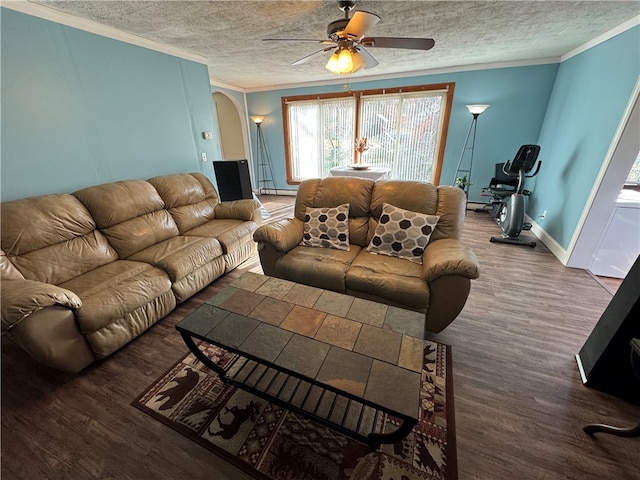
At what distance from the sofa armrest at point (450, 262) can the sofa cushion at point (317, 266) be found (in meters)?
0.58

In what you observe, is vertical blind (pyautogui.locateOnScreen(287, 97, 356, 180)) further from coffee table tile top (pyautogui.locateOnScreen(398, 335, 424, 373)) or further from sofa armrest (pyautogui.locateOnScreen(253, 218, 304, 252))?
coffee table tile top (pyautogui.locateOnScreen(398, 335, 424, 373))

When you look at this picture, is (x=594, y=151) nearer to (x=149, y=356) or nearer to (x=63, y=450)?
(x=149, y=356)

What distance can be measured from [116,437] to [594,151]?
457 cm

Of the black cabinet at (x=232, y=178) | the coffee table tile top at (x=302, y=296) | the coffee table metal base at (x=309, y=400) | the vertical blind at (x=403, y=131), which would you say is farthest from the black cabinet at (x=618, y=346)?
the vertical blind at (x=403, y=131)

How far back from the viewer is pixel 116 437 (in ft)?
4.04

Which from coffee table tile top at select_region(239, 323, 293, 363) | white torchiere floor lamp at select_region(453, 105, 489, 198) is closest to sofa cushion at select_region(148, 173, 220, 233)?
coffee table tile top at select_region(239, 323, 293, 363)

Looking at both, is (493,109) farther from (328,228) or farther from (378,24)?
(328,228)

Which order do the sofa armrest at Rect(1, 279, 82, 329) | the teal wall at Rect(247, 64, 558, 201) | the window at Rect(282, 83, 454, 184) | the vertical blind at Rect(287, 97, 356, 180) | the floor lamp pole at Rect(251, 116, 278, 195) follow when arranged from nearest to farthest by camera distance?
1. the sofa armrest at Rect(1, 279, 82, 329)
2. the teal wall at Rect(247, 64, 558, 201)
3. the window at Rect(282, 83, 454, 184)
4. the vertical blind at Rect(287, 97, 356, 180)
5. the floor lamp pole at Rect(251, 116, 278, 195)

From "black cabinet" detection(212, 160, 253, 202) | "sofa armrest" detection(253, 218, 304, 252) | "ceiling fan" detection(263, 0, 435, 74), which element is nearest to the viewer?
"ceiling fan" detection(263, 0, 435, 74)

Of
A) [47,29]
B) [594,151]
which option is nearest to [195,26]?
[47,29]

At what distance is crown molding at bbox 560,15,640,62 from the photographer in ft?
7.41

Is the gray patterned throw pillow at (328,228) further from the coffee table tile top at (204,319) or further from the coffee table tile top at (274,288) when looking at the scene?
the coffee table tile top at (204,319)

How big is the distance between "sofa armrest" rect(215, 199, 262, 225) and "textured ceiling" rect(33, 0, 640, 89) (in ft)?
5.75

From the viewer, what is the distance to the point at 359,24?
1763 mm
